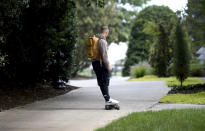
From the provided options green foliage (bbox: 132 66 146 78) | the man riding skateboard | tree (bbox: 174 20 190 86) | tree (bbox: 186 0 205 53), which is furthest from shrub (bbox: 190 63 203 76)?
the man riding skateboard

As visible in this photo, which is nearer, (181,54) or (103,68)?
(103,68)

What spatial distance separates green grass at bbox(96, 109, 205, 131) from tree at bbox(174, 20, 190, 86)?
19.7 feet

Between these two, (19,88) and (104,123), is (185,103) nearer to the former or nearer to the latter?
(104,123)

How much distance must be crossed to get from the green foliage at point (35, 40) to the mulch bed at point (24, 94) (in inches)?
15.1

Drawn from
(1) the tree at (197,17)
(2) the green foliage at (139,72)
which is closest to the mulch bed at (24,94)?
(1) the tree at (197,17)

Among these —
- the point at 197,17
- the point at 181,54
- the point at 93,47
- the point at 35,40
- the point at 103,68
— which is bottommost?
the point at 103,68

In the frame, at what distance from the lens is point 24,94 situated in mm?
11109

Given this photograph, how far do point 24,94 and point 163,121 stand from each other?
5.87 metres

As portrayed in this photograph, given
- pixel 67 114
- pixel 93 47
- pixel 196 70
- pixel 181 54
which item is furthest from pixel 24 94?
pixel 196 70

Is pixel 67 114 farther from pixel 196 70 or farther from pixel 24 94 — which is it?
pixel 196 70

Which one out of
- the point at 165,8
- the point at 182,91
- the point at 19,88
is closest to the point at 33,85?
the point at 19,88

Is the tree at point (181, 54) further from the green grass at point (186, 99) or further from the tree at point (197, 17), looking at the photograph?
the green grass at point (186, 99)

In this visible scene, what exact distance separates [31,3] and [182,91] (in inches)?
219

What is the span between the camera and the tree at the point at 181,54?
1313cm
